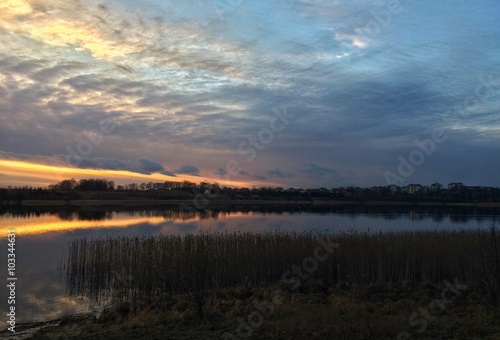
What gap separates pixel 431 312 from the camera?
370 inches

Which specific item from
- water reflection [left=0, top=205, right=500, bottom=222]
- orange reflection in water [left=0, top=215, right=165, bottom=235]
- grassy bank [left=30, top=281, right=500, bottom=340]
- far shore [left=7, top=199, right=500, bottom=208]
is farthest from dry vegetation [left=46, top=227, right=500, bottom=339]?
far shore [left=7, top=199, right=500, bottom=208]

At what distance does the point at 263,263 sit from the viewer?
16.9 metres

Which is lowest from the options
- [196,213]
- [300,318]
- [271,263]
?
[196,213]

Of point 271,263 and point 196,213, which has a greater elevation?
point 271,263

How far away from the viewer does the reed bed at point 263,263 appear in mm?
15883

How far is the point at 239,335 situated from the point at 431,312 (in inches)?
180

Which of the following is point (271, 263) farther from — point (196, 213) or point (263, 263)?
point (196, 213)

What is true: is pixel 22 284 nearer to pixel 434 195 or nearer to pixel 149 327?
pixel 149 327

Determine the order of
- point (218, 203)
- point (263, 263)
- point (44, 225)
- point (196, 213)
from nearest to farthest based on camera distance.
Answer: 1. point (263, 263)
2. point (44, 225)
3. point (196, 213)
4. point (218, 203)

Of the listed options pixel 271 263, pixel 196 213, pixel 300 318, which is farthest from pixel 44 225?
pixel 300 318

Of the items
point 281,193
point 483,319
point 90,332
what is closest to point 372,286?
point 483,319

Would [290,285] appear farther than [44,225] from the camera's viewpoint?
No

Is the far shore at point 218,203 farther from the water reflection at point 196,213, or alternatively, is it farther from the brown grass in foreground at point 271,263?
the brown grass in foreground at point 271,263

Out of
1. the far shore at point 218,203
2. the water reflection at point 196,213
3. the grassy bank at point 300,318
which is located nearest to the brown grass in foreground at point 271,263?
the grassy bank at point 300,318
